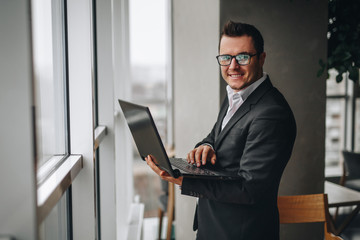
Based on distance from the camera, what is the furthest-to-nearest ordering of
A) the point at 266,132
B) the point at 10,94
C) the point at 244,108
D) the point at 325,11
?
the point at 325,11
the point at 244,108
the point at 266,132
the point at 10,94

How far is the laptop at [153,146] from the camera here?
46.1 inches

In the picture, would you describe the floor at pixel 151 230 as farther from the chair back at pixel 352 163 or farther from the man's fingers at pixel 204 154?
the man's fingers at pixel 204 154

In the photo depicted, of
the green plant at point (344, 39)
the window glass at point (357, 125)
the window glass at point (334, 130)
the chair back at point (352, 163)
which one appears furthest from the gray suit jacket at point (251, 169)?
the window glass at point (357, 125)

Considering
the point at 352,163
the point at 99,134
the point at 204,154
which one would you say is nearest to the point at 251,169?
the point at 204,154

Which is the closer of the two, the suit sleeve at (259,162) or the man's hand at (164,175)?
the suit sleeve at (259,162)

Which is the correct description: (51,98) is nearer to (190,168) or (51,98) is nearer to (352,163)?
(190,168)

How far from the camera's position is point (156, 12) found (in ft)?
14.3

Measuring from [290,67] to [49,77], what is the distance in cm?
156

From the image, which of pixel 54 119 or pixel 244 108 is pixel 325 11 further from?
pixel 54 119

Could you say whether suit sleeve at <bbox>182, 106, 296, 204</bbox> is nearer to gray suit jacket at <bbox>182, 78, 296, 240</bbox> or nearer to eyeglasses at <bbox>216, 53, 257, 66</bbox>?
gray suit jacket at <bbox>182, 78, 296, 240</bbox>

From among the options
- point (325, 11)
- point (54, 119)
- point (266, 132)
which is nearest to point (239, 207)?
point (266, 132)

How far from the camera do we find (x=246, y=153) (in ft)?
4.06

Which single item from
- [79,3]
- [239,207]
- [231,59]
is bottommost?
[239,207]

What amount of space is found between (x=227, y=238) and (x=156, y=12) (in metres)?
3.61
